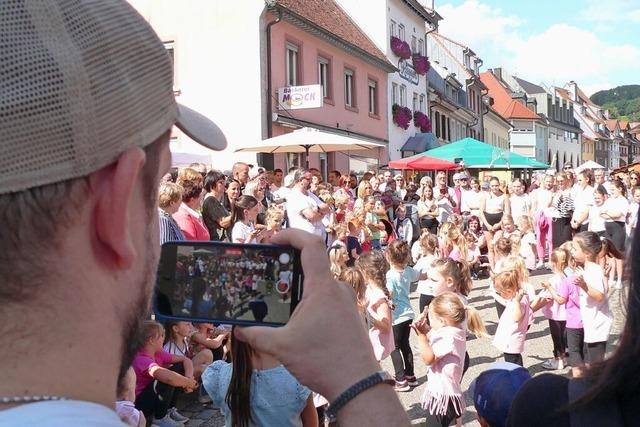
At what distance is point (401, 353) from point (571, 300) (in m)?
1.62

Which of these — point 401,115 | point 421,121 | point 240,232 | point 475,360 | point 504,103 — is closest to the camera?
point 475,360

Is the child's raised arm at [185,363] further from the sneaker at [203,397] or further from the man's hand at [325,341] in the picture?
the man's hand at [325,341]

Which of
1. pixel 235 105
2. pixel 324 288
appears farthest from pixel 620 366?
pixel 235 105

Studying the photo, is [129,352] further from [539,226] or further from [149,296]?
[539,226]

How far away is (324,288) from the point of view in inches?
48.6

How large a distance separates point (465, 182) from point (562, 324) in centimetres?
968

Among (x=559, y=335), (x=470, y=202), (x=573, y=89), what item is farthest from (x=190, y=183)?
(x=573, y=89)

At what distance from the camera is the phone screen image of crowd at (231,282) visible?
1.41 metres

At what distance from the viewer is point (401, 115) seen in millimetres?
27141

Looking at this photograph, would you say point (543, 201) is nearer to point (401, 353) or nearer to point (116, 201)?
point (401, 353)

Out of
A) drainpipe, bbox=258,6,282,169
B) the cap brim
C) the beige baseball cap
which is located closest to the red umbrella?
drainpipe, bbox=258,6,282,169

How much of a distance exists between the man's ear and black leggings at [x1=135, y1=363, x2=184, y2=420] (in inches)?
157

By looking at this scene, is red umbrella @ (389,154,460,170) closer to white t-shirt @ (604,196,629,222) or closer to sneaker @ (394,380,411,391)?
white t-shirt @ (604,196,629,222)

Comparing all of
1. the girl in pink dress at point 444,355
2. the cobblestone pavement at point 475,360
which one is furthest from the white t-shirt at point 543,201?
the girl in pink dress at point 444,355
